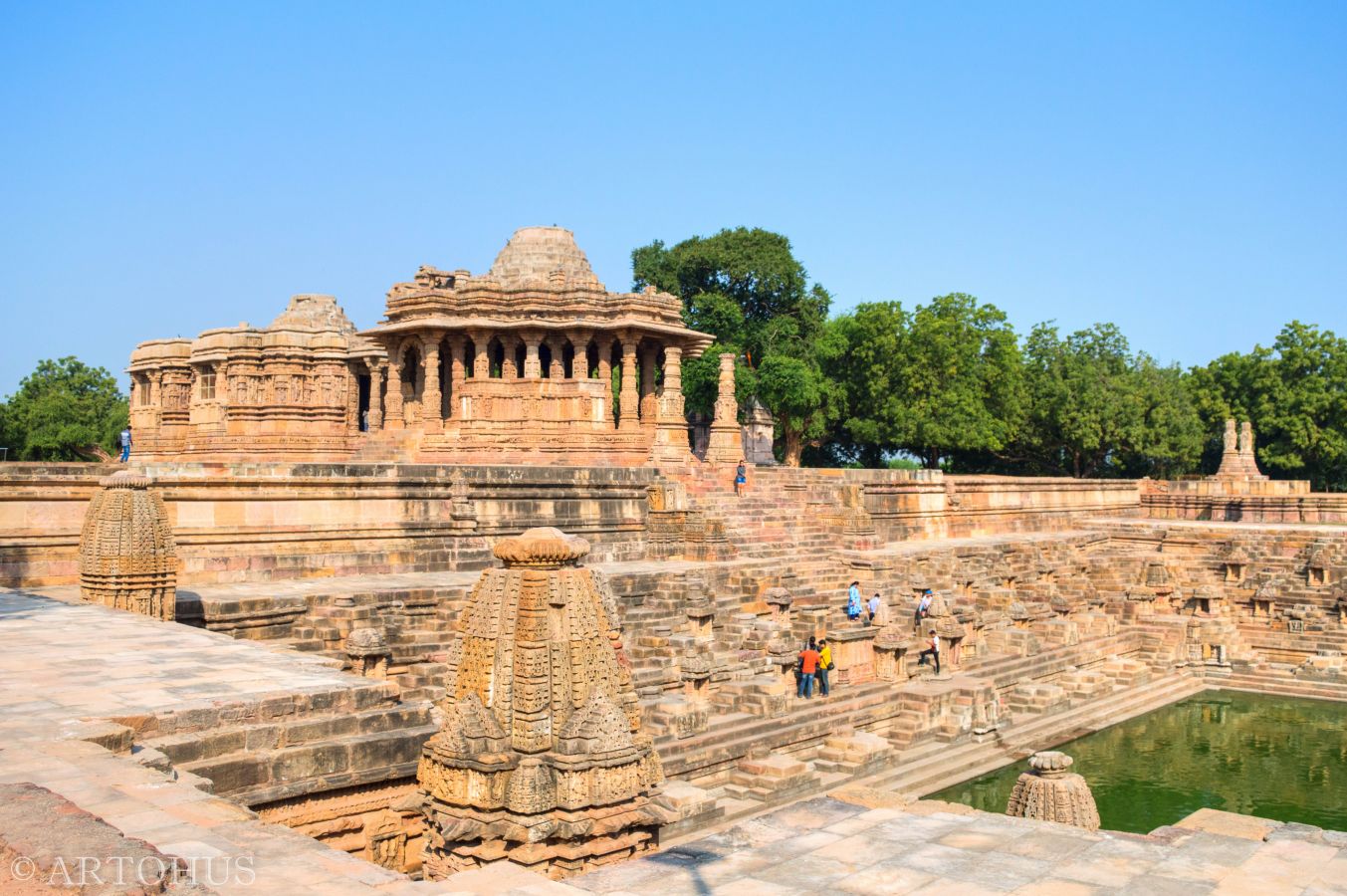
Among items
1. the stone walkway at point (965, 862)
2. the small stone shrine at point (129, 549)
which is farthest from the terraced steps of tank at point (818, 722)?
the stone walkway at point (965, 862)

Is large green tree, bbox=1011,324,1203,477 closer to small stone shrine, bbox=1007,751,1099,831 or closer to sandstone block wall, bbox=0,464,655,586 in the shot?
sandstone block wall, bbox=0,464,655,586

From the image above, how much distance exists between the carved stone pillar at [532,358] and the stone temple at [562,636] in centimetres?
10

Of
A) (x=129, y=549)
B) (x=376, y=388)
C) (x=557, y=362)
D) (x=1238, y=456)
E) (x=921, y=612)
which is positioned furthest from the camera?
(x=1238, y=456)

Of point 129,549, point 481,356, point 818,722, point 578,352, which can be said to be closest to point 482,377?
point 481,356

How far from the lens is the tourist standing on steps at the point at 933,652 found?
743 inches

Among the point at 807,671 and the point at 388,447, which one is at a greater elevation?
the point at 388,447

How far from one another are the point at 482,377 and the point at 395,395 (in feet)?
10.8

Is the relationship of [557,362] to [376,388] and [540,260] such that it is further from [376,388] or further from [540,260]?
[376,388]

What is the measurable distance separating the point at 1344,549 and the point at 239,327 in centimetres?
2872

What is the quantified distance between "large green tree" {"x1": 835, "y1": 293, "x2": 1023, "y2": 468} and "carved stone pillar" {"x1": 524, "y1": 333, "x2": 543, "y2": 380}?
20.5 metres

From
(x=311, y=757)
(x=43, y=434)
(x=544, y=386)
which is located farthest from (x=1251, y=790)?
(x=43, y=434)

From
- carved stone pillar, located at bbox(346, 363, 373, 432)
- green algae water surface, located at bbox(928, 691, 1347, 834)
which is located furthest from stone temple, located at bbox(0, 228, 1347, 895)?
carved stone pillar, located at bbox(346, 363, 373, 432)

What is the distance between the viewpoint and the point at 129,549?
12.3 metres

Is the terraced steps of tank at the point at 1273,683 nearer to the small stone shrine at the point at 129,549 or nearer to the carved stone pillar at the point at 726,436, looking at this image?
the carved stone pillar at the point at 726,436
